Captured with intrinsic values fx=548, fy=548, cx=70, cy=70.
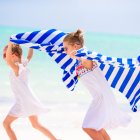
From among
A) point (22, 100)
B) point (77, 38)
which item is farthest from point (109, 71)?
point (22, 100)

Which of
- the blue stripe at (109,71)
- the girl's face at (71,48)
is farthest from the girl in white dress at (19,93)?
the blue stripe at (109,71)

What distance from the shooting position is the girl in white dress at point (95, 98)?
225 inches

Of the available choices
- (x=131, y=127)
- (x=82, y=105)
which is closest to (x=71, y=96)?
(x=82, y=105)

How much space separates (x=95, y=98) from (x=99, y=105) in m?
0.09

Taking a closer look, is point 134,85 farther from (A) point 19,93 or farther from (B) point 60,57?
(A) point 19,93

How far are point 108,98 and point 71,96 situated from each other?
534 centimetres

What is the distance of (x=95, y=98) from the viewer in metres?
5.76

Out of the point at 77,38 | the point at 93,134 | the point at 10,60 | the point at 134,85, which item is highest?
the point at 77,38

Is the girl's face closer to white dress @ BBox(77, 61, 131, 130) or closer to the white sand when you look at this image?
white dress @ BBox(77, 61, 131, 130)

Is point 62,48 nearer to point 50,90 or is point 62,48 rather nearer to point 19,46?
point 19,46

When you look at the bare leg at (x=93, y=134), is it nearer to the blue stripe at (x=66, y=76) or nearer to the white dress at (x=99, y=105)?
the white dress at (x=99, y=105)

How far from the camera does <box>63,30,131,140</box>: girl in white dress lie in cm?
571

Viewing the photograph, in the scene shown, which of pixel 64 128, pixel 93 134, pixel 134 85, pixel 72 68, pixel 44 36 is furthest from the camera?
pixel 64 128

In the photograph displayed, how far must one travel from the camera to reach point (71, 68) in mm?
6402
